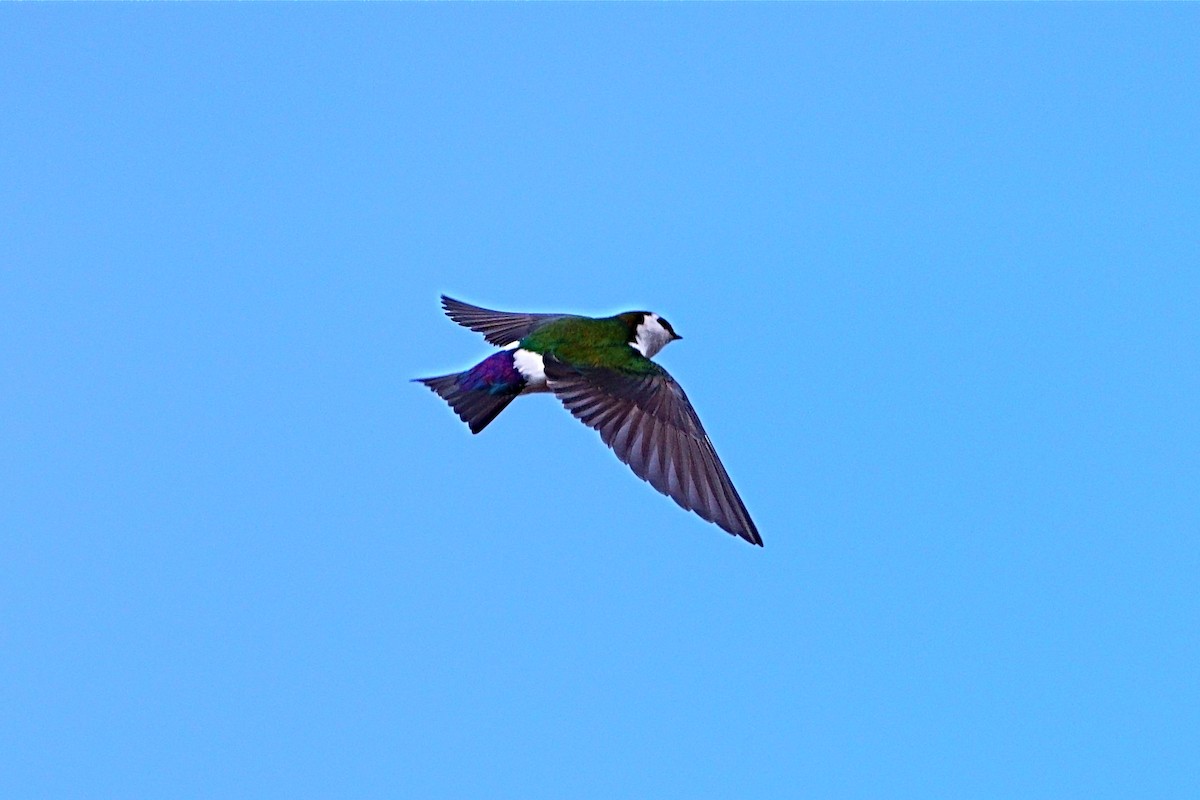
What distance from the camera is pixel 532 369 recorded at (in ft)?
12.7

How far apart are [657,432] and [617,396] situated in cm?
18

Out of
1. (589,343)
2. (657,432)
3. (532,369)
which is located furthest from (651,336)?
(657,432)

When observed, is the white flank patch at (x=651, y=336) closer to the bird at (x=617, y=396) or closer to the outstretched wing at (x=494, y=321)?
the bird at (x=617, y=396)

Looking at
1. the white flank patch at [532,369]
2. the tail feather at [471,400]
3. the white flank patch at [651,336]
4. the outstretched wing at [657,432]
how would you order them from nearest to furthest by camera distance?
the outstretched wing at [657,432], the tail feather at [471,400], the white flank patch at [532,369], the white flank patch at [651,336]

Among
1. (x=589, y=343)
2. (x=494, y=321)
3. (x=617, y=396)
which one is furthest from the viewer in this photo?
(x=494, y=321)

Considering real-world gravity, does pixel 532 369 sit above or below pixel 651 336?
below

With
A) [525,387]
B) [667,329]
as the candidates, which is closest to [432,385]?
[525,387]

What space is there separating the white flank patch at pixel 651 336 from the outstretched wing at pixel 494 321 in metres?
0.30

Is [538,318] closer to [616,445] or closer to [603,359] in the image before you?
[603,359]

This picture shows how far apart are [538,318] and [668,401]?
103 cm

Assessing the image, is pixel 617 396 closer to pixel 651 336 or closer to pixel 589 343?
pixel 589 343

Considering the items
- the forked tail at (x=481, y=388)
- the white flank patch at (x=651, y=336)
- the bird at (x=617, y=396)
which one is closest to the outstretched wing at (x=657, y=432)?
the bird at (x=617, y=396)

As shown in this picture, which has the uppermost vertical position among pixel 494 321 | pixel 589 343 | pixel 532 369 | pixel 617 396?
pixel 494 321

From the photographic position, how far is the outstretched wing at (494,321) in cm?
442
